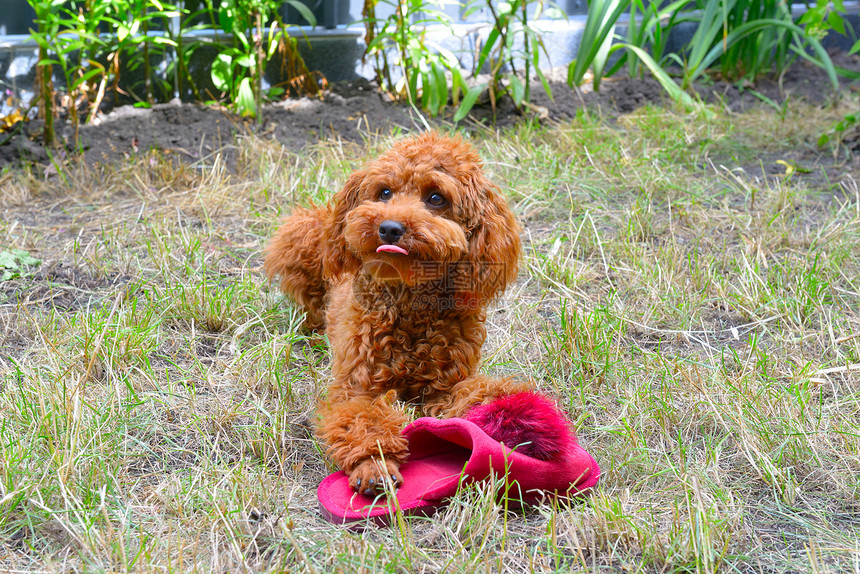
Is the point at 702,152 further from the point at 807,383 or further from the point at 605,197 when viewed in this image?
the point at 807,383

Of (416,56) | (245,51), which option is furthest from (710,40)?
(245,51)

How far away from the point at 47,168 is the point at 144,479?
9.79ft

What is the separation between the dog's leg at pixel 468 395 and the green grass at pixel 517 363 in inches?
12.0

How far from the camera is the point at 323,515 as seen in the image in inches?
71.7

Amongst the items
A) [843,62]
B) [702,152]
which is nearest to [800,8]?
→ [843,62]

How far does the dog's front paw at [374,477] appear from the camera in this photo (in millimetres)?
1809

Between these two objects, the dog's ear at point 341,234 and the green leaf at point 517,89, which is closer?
the dog's ear at point 341,234

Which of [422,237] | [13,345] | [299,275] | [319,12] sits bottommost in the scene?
[13,345]

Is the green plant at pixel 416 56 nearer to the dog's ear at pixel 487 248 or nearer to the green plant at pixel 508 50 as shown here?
the green plant at pixel 508 50

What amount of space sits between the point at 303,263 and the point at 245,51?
7.99 ft

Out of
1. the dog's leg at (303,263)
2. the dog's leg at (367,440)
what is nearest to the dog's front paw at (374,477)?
the dog's leg at (367,440)

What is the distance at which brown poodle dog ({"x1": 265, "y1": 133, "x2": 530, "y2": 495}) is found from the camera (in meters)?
2.03

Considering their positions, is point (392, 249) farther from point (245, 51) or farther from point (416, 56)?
point (245, 51)

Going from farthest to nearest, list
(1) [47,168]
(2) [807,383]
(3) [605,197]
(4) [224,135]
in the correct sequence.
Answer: (4) [224,135], (1) [47,168], (3) [605,197], (2) [807,383]
